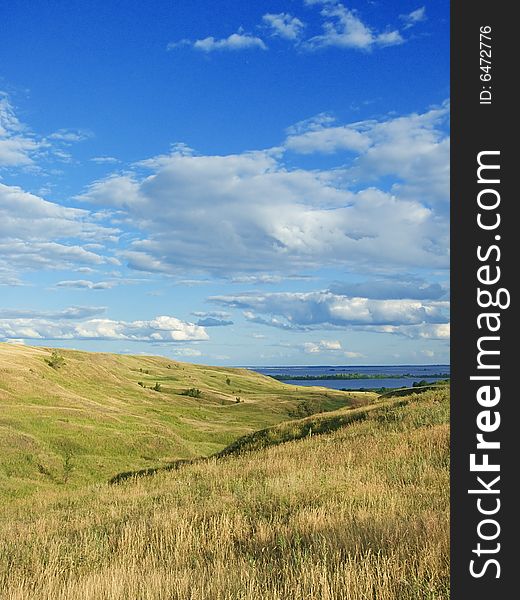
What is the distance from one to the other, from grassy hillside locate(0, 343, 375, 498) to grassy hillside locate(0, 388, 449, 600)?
30401 millimetres

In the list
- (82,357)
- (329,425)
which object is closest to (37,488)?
(329,425)

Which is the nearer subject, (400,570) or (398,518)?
(400,570)

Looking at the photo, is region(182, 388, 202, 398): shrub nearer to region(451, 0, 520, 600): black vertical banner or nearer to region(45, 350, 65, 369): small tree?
region(45, 350, 65, 369): small tree

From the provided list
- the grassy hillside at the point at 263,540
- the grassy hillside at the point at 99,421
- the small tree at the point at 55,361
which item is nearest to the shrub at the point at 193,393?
the grassy hillside at the point at 99,421

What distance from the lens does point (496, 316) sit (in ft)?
10.6

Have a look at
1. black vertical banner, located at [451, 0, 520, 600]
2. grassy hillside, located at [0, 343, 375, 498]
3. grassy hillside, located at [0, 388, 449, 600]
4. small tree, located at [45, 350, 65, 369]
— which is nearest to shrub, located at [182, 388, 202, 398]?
grassy hillside, located at [0, 343, 375, 498]

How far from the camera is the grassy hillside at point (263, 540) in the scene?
20.5 ft

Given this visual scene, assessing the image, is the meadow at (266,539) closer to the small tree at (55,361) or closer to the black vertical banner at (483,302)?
the black vertical banner at (483,302)

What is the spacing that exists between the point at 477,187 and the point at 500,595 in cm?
230

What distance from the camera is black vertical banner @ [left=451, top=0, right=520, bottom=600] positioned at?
315 cm

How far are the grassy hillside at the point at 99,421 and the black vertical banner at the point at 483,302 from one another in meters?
42.3

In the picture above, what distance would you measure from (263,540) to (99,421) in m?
64.3

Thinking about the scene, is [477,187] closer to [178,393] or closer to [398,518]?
[398,518]

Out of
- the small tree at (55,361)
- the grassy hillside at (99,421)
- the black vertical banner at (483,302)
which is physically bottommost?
the grassy hillside at (99,421)
